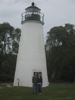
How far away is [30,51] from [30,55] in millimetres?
430

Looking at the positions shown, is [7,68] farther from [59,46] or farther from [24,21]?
[24,21]

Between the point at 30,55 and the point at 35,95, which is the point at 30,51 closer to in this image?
the point at 30,55

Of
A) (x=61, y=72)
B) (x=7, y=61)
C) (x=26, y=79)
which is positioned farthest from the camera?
(x=61, y=72)

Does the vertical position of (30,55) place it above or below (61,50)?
below

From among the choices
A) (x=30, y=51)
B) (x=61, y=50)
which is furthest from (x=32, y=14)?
(x=61, y=50)

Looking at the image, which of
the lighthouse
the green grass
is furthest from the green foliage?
the green grass

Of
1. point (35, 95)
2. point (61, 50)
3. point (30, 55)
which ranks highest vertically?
point (61, 50)

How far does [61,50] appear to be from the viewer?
1040 inches

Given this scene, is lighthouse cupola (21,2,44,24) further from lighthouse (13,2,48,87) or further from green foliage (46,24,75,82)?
green foliage (46,24,75,82)

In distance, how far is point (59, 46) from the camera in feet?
88.8

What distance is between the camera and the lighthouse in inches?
574

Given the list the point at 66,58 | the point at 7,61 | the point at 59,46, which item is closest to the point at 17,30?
the point at 7,61

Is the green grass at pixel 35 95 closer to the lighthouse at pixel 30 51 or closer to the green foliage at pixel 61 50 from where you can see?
the lighthouse at pixel 30 51

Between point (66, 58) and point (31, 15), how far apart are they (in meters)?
11.9
